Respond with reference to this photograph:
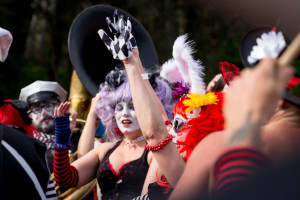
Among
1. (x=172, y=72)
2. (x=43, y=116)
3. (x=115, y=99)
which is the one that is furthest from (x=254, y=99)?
(x=43, y=116)

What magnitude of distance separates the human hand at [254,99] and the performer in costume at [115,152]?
167 cm

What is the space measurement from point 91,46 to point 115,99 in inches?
35.8

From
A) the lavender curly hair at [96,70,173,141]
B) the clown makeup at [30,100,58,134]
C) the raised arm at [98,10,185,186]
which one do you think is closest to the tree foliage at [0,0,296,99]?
the clown makeup at [30,100,58,134]

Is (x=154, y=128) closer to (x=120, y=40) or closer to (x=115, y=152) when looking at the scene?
(x=120, y=40)

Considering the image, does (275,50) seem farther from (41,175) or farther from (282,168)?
(41,175)

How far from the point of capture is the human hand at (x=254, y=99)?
100 cm

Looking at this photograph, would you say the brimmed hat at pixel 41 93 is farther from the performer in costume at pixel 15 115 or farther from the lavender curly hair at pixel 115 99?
the lavender curly hair at pixel 115 99

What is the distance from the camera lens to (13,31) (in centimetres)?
1149

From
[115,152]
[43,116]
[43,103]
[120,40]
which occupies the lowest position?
[115,152]

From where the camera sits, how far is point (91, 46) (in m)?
3.76

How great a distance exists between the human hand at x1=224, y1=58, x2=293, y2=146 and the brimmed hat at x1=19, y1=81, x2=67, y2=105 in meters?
3.38

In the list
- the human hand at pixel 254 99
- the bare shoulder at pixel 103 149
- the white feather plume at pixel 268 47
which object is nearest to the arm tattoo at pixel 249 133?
the human hand at pixel 254 99

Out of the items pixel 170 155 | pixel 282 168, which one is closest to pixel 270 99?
pixel 282 168

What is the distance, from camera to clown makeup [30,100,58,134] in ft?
13.3
